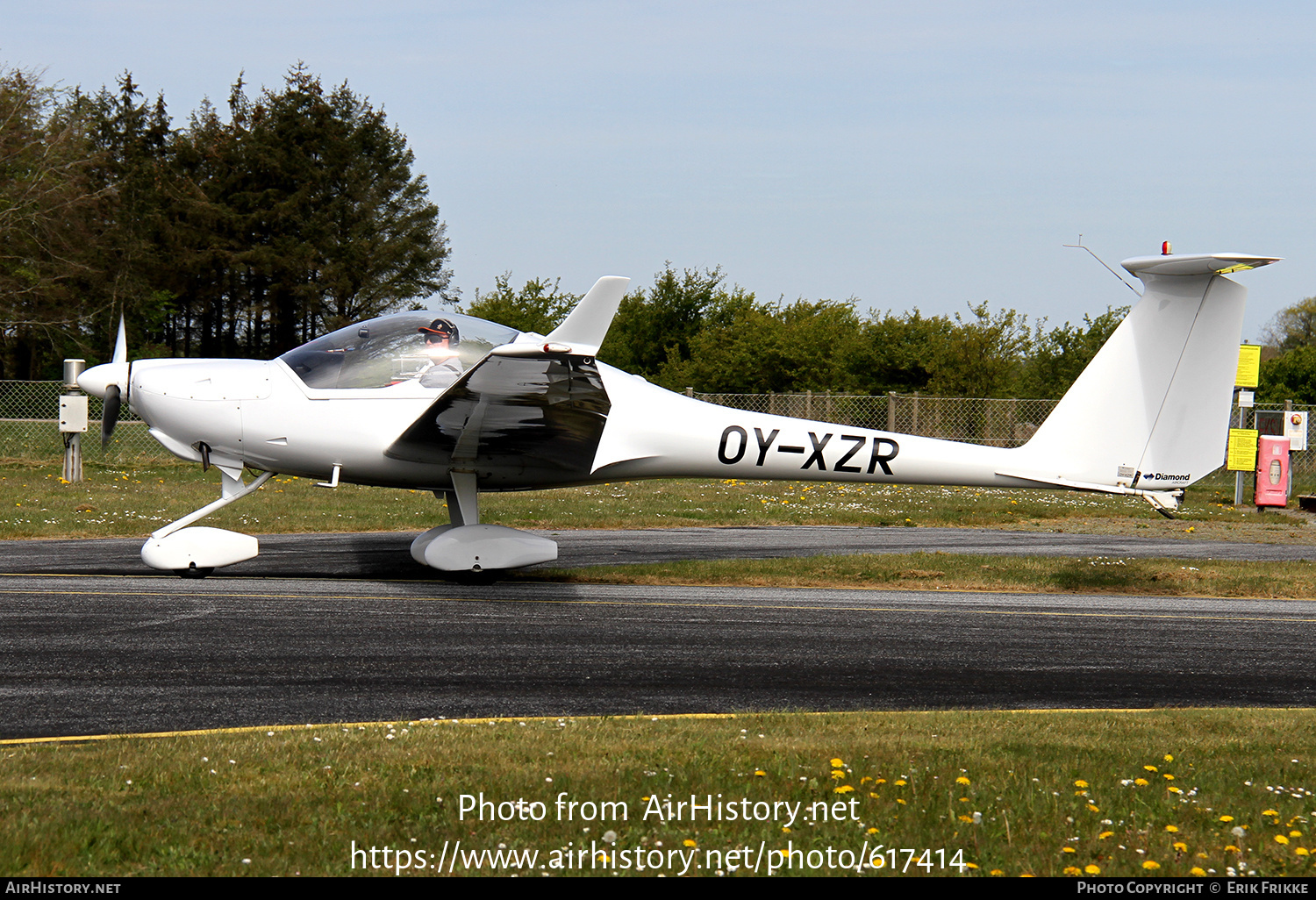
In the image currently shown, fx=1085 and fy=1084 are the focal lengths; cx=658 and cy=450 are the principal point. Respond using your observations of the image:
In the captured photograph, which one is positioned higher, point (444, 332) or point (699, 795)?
point (444, 332)

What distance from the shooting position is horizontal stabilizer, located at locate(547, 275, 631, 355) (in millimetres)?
8203

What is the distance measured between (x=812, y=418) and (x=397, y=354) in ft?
61.8

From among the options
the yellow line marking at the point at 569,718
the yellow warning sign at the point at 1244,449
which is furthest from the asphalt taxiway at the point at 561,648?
the yellow warning sign at the point at 1244,449

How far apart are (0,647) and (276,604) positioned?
2.14m

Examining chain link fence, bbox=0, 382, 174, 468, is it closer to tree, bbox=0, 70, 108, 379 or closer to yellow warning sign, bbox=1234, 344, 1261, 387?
tree, bbox=0, 70, 108, 379

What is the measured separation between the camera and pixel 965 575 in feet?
38.7

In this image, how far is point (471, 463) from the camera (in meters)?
10.5

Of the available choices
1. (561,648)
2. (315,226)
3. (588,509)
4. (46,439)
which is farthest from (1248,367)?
(315,226)

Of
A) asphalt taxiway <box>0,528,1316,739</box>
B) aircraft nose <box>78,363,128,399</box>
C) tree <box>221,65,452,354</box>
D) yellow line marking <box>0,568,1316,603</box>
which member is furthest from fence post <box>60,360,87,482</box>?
tree <box>221,65,452,354</box>

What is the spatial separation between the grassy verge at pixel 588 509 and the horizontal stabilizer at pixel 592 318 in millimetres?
7335

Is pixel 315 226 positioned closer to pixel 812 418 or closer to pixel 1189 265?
pixel 812 418

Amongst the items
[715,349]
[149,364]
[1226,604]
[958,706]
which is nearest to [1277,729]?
[958,706]

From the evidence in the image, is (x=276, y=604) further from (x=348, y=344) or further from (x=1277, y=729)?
(x=1277, y=729)

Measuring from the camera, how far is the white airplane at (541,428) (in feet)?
32.9
